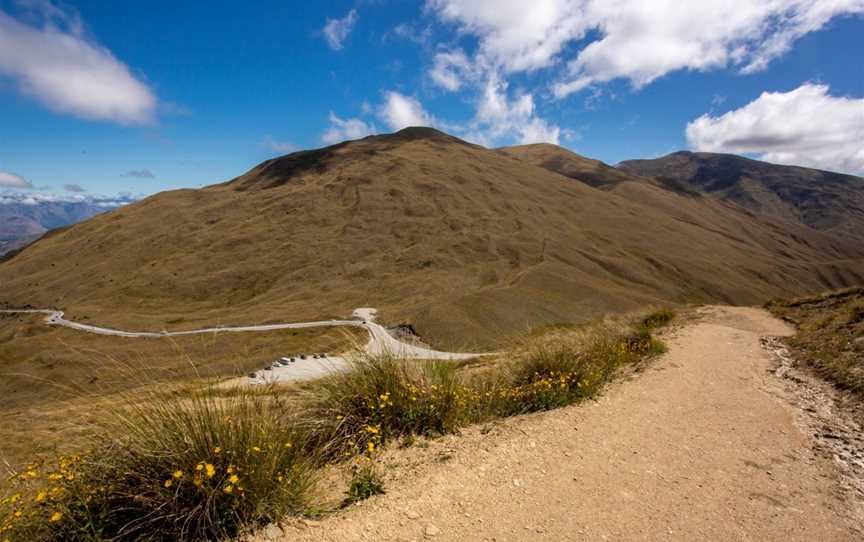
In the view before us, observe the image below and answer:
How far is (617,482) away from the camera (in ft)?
16.7

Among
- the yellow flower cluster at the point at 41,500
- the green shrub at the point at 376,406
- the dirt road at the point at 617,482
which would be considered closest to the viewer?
the yellow flower cluster at the point at 41,500

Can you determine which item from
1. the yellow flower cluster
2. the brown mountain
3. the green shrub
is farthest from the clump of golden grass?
the brown mountain

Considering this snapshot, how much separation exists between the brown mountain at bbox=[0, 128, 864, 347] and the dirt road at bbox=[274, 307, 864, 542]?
65872mm

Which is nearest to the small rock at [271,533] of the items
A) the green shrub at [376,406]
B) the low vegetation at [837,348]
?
the green shrub at [376,406]

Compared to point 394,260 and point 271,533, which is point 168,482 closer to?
point 271,533

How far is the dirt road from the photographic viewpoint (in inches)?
169

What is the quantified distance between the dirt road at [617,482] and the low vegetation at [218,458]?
38 cm

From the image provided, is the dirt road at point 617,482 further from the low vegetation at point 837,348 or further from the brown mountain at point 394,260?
the brown mountain at point 394,260

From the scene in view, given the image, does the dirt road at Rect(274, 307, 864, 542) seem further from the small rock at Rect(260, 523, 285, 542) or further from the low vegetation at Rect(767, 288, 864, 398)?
the low vegetation at Rect(767, 288, 864, 398)

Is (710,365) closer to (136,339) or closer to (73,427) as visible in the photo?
(73,427)

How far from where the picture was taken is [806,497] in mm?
4887

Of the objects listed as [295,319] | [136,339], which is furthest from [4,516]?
[136,339]

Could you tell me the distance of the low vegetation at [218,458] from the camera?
3.94 meters

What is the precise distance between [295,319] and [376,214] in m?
73.6
